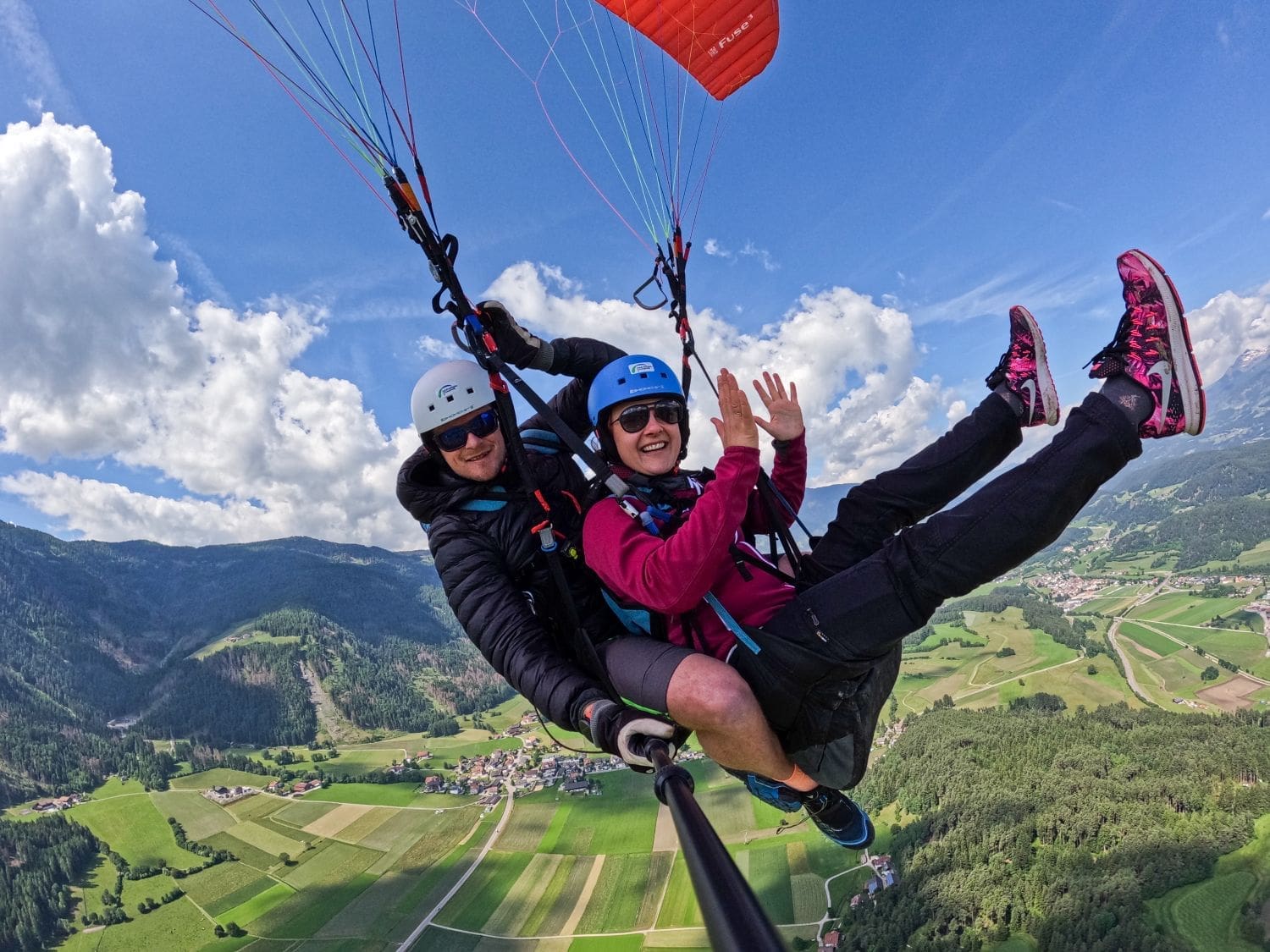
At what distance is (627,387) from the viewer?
3244 millimetres

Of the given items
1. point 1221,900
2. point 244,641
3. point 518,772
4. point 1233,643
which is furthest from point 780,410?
point 244,641

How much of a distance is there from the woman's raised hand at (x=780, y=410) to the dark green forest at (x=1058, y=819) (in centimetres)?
4792

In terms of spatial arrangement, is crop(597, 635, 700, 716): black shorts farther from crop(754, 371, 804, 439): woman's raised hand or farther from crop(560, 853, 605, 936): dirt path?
crop(560, 853, 605, 936): dirt path

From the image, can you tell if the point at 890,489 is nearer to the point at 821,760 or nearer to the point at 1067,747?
the point at 821,760

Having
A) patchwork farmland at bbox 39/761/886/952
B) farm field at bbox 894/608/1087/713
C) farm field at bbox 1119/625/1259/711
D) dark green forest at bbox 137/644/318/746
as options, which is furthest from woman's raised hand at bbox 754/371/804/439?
dark green forest at bbox 137/644/318/746

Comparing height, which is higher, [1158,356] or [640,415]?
[640,415]

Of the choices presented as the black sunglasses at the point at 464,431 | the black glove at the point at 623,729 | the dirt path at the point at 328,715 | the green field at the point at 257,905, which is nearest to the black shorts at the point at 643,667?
the black glove at the point at 623,729

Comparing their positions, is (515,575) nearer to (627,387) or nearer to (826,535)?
(627,387)

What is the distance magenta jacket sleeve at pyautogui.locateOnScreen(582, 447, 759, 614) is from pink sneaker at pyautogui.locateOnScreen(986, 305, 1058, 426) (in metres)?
1.43

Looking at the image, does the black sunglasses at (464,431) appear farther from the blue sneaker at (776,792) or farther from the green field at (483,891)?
the green field at (483,891)

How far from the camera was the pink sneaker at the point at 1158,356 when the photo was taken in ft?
7.82

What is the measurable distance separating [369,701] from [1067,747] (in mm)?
105752

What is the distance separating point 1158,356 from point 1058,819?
61.3 m

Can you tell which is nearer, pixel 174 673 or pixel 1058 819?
pixel 1058 819
